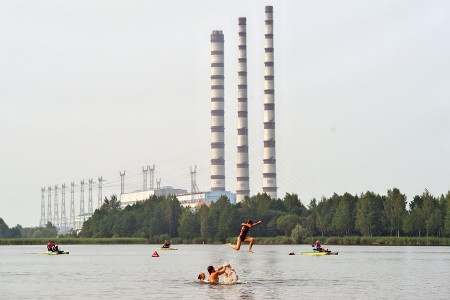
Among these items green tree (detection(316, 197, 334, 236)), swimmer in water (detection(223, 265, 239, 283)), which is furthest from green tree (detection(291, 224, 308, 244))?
swimmer in water (detection(223, 265, 239, 283))

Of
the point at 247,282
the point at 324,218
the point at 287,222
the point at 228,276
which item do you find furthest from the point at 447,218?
the point at 228,276

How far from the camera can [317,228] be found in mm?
187625

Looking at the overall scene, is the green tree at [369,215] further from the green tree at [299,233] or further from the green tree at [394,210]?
the green tree at [299,233]

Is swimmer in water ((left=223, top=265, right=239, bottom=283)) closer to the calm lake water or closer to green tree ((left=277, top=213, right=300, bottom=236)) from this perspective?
the calm lake water

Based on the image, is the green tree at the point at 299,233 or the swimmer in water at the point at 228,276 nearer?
the swimmer in water at the point at 228,276

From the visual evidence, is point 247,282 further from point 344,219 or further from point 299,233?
point 299,233

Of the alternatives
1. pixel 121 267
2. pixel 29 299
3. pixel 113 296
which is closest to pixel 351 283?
pixel 113 296

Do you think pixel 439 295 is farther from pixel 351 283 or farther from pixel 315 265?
pixel 315 265

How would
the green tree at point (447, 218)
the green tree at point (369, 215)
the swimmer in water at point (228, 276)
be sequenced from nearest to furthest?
the swimmer in water at point (228, 276), the green tree at point (447, 218), the green tree at point (369, 215)

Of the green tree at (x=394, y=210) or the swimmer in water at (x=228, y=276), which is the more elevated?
the green tree at (x=394, y=210)

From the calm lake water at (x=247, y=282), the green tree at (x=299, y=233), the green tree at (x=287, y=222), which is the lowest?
the calm lake water at (x=247, y=282)

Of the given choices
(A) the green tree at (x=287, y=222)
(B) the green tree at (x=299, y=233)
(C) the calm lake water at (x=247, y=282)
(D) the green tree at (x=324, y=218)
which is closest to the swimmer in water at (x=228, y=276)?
(C) the calm lake water at (x=247, y=282)

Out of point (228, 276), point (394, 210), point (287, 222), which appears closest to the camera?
point (228, 276)

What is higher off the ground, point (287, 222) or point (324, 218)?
point (324, 218)
